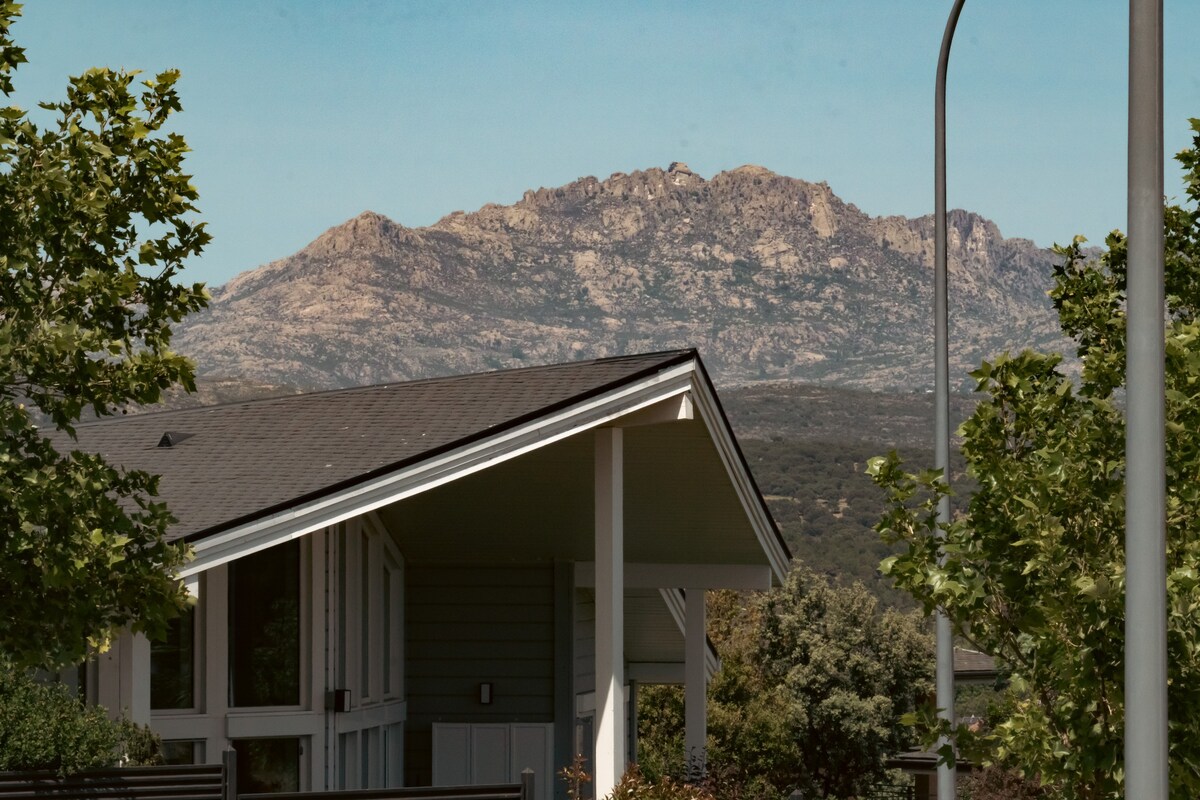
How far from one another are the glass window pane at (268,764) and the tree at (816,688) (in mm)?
31388

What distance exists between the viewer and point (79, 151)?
33.4ft

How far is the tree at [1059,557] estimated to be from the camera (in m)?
8.27

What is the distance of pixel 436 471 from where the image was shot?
1516cm

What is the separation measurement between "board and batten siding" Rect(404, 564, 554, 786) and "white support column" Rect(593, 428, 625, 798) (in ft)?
19.5

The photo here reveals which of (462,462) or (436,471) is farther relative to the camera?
(462,462)

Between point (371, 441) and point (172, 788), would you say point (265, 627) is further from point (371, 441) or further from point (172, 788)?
point (172, 788)

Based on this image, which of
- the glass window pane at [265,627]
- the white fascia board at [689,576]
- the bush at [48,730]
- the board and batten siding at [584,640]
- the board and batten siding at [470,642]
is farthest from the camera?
the board and batten siding at [584,640]

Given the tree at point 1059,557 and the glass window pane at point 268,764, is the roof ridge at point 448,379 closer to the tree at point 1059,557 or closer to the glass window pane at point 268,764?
the glass window pane at point 268,764

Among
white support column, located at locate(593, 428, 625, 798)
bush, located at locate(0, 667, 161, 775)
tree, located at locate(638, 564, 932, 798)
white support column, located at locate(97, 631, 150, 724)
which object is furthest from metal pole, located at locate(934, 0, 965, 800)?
tree, located at locate(638, 564, 932, 798)

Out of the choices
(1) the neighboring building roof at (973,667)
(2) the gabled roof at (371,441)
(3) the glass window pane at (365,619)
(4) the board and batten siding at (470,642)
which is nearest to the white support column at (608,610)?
(2) the gabled roof at (371,441)

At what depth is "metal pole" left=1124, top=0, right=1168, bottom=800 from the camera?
6.61 metres

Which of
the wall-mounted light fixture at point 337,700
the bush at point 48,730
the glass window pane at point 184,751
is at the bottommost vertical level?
the glass window pane at point 184,751

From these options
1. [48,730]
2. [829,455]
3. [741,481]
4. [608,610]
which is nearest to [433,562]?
[741,481]

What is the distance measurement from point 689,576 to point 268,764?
21.6 ft
